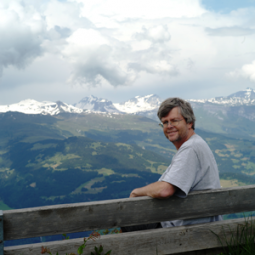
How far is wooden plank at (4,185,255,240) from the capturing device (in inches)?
114

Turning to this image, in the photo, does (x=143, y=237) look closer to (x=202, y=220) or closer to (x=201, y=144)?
(x=202, y=220)

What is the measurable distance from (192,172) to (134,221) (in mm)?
927

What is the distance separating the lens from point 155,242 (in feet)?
10.9

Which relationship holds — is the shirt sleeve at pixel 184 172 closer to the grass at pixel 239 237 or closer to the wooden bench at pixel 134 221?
the wooden bench at pixel 134 221

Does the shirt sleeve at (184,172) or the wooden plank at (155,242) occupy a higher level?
the shirt sleeve at (184,172)

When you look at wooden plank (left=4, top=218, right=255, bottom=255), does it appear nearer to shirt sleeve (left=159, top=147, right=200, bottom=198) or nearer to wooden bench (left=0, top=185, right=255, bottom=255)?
wooden bench (left=0, top=185, right=255, bottom=255)

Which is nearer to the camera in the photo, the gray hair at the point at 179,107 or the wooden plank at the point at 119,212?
the wooden plank at the point at 119,212

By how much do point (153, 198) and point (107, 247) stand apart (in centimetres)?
76

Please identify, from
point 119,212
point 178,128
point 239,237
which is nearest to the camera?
point 119,212

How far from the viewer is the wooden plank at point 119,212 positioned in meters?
2.90

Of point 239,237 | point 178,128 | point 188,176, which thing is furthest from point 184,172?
point 239,237

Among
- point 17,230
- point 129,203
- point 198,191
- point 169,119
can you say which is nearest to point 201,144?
point 198,191

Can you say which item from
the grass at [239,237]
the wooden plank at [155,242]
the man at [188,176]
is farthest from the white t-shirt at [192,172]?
the grass at [239,237]

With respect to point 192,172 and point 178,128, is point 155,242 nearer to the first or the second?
point 192,172
